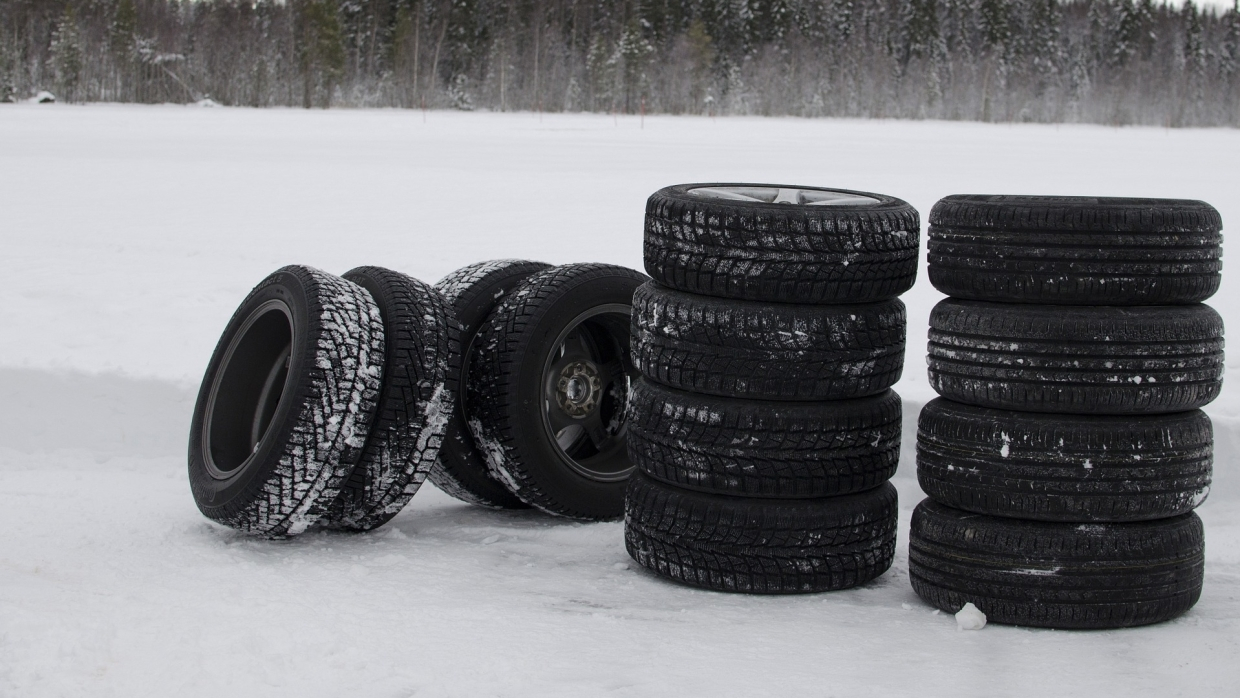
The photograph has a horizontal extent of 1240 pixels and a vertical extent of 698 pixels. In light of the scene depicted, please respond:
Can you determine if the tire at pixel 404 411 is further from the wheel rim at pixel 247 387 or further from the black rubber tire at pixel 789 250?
the black rubber tire at pixel 789 250

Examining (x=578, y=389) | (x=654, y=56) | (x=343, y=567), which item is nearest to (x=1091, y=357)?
(x=578, y=389)

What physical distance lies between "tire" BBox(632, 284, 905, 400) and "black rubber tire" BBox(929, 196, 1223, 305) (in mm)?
456

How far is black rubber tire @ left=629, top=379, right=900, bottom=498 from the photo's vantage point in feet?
14.3

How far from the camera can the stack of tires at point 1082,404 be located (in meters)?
3.96

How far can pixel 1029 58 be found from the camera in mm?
74562

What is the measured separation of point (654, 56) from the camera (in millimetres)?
62438

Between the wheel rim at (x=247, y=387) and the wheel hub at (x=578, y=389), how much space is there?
128 centimetres

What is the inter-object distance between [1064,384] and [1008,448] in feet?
0.91

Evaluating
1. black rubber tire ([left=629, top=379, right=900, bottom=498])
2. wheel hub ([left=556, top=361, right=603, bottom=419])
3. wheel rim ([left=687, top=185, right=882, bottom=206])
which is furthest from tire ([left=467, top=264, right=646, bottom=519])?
black rubber tire ([left=629, top=379, right=900, bottom=498])

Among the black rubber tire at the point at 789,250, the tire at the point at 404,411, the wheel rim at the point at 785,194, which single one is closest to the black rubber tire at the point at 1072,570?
the black rubber tire at the point at 789,250

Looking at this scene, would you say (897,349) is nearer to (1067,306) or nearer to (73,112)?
(1067,306)

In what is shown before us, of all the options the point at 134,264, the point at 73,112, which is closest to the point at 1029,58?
the point at 73,112

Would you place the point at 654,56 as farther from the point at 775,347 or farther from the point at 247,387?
the point at 775,347

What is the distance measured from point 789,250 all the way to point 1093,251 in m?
1.01
